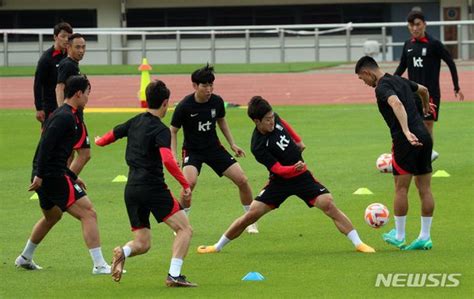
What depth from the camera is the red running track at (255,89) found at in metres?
33.8

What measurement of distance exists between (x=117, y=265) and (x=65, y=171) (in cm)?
147

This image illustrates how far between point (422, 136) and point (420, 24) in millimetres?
5494

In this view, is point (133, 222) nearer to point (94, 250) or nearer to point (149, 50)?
point (94, 250)

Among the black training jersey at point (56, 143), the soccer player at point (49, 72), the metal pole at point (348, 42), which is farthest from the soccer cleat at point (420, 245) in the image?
the metal pole at point (348, 42)

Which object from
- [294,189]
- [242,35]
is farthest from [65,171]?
[242,35]

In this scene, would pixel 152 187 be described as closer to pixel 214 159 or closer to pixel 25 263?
pixel 25 263

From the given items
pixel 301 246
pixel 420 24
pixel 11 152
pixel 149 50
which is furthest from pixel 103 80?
pixel 301 246

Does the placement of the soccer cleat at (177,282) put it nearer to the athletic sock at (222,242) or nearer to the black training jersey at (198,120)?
the athletic sock at (222,242)

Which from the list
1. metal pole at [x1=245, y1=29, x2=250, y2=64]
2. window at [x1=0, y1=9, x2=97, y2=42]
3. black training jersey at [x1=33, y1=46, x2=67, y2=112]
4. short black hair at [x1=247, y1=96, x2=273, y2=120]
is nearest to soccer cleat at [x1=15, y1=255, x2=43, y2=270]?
short black hair at [x1=247, y1=96, x2=273, y2=120]

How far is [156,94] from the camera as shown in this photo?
11.1 m

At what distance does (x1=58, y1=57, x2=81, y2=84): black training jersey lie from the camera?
16125 mm

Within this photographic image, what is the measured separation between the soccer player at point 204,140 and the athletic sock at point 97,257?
261cm

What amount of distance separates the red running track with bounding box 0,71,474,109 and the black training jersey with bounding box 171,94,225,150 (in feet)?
59.9

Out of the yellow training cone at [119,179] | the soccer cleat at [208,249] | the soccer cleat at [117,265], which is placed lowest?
the yellow training cone at [119,179]
